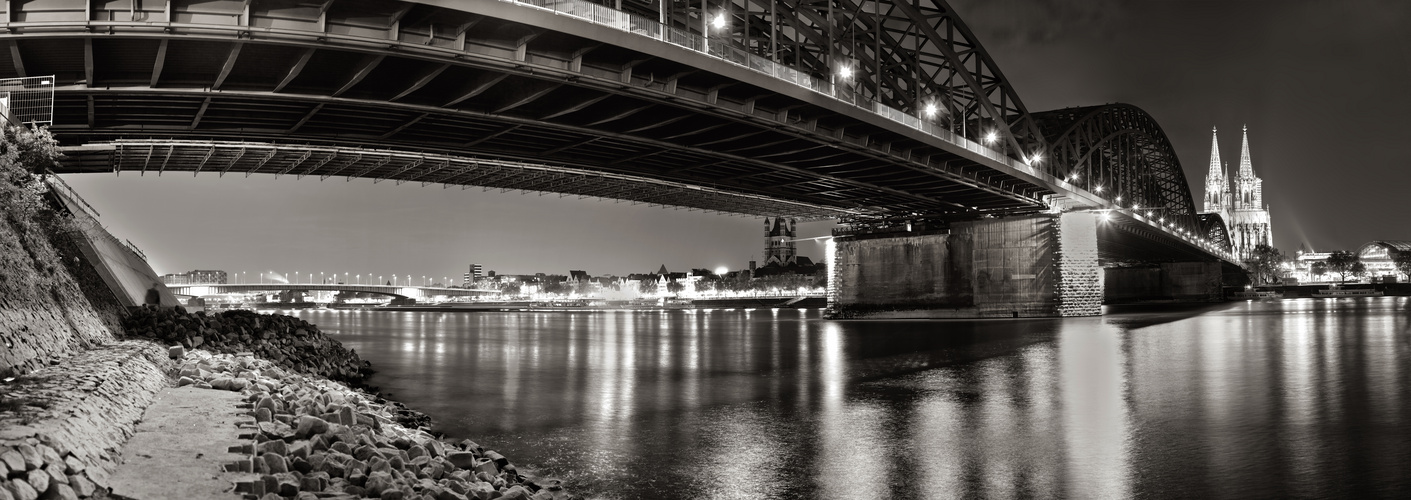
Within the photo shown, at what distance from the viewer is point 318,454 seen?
10047 millimetres

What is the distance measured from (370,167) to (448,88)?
20620 mm

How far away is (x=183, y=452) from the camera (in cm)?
955

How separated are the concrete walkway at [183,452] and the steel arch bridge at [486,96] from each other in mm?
15113

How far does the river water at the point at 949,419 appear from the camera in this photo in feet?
40.2

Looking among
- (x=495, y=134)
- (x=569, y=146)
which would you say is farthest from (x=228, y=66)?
(x=569, y=146)

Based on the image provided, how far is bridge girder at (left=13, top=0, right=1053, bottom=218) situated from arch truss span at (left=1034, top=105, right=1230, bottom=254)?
136ft

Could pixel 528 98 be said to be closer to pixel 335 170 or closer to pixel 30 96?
pixel 30 96

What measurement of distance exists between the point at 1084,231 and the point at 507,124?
53.5m

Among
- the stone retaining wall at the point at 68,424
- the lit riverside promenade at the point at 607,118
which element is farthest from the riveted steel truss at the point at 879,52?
the stone retaining wall at the point at 68,424

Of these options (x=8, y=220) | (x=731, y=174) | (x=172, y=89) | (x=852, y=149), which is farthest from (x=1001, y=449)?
(x=731, y=174)

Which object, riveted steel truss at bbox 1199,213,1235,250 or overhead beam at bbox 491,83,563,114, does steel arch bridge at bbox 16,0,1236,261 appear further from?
riveted steel truss at bbox 1199,213,1235,250

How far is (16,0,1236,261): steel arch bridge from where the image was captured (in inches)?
982

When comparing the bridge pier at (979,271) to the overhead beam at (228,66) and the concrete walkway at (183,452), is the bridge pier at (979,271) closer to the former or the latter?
the overhead beam at (228,66)

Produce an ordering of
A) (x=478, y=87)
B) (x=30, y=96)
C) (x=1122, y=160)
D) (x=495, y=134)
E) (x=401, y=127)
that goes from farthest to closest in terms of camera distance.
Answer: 1. (x=1122, y=160)
2. (x=495, y=134)
3. (x=401, y=127)
4. (x=478, y=87)
5. (x=30, y=96)
